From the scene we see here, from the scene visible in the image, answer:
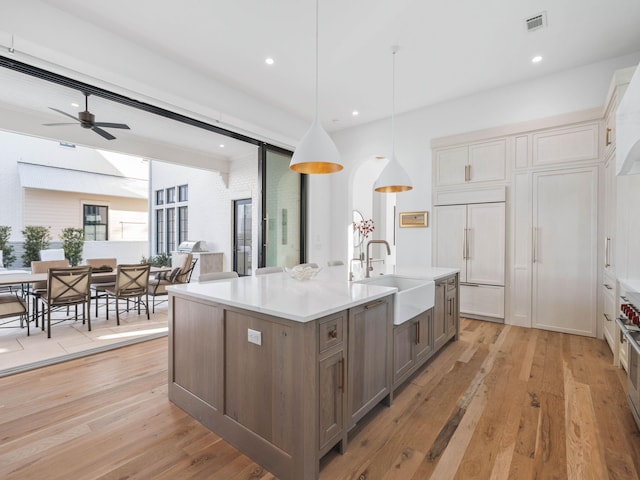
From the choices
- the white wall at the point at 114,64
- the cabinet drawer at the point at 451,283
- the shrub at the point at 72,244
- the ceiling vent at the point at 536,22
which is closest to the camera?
the white wall at the point at 114,64

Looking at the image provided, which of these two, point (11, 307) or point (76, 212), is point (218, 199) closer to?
point (76, 212)

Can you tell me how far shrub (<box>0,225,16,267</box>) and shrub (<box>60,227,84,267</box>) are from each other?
102 centimetres

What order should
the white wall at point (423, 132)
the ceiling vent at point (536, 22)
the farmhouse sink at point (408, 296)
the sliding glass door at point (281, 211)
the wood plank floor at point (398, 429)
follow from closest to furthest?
the wood plank floor at point (398, 429) < the farmhouse sink at point (408, 296) < the ceiling vent at point (536, 22) < the white wall at point (423, 132) < the sliding glass door at point (281, 211)

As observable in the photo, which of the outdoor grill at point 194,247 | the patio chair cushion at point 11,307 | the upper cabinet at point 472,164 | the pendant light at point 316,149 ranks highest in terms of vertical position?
the upper cabinet at point 472,164

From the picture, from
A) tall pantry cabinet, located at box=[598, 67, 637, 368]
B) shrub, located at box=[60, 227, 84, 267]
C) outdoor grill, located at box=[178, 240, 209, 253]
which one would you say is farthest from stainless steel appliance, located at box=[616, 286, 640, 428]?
shrub, located at box=[60, 227, 84, 267]

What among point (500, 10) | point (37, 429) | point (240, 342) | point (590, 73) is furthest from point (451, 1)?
point (37, 429)

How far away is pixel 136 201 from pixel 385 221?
28.8 ft

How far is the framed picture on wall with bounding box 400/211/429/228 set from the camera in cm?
493

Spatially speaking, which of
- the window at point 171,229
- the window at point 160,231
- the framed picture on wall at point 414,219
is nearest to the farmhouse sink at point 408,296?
the framed picture on wall at point 414,219

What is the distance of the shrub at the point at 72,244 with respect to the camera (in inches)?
326

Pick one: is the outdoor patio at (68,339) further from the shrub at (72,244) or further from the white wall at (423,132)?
the shrub at (72,244)

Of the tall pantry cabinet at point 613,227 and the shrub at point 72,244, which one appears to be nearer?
the tall pantry cabinet at point 613,227

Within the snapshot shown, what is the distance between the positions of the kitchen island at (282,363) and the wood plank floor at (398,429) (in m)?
0.15

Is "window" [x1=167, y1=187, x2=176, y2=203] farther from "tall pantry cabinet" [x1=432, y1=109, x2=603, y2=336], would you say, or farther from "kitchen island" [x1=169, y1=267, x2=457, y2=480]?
"kitchen island" [x1=169, y1=267, x2=457, y2=480]
